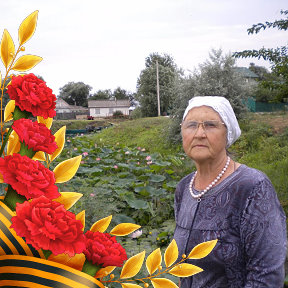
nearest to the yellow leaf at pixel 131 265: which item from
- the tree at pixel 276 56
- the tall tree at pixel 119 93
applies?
the tree at pixel 276 56

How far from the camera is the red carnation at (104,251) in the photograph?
482mm

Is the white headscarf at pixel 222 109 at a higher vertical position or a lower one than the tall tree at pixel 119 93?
lower

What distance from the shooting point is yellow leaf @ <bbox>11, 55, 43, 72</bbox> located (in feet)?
1.88

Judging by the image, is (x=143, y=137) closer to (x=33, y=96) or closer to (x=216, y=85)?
(x=216, y=85)

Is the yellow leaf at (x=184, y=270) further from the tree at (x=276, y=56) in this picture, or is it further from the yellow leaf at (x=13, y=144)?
the tree at (x=276, y=56)

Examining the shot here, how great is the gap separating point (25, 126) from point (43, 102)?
5 centimetres

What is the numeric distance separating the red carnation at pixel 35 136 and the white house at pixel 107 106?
2822 inches

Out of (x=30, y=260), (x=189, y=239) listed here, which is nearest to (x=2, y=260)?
(x=30, y=260)

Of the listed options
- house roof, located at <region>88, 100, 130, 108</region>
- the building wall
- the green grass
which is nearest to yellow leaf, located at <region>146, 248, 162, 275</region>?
the green grass

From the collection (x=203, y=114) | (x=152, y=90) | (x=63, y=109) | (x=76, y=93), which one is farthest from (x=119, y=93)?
(x=203, y=114)

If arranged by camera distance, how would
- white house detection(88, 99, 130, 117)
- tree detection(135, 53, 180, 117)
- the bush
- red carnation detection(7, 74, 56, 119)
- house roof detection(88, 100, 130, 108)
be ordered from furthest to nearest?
house roof detection(88, 100, 130, 108), white house detection(88, 99, 130, 117), tree detection(135, 53, 180, 117), the bush, red carnation detection(7, 74, 56, 119)

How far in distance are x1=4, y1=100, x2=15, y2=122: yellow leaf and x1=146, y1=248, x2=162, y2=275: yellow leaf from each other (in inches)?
11.6

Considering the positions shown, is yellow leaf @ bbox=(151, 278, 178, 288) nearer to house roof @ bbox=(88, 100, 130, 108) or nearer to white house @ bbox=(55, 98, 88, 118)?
white house @ bbox=(55, 98, 88, 118)

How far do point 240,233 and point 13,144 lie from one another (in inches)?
53.7
